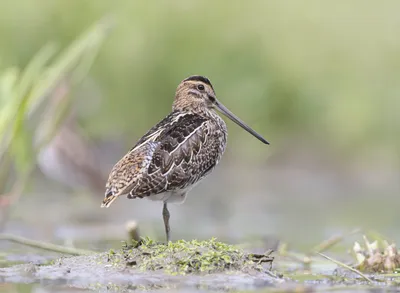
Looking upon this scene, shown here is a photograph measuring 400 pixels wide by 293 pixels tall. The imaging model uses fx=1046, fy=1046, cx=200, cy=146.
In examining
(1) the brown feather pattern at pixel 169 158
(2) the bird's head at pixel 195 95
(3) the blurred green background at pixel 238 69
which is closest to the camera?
(1) the brown feather pattern at pixel 169 158

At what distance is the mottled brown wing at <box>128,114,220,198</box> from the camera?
5969mm

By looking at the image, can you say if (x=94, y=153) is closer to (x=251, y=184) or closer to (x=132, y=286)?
(x=251, y=184)

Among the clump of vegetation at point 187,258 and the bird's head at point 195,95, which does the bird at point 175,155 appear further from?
the clump of vegetation at point 187,258

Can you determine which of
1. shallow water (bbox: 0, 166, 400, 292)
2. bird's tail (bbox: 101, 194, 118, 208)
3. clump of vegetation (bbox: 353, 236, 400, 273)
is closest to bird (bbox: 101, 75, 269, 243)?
bird's tail (bbox: 101, 194, 118, 208)

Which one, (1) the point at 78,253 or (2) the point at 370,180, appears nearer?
(1) the point at 78,253

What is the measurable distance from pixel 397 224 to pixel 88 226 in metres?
2.70

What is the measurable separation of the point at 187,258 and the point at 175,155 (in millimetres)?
841

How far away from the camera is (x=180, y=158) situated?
6184 mm

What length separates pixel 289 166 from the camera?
41.9ft

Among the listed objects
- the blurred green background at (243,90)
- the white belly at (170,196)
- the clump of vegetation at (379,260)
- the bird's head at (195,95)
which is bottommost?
the clump of vegetation at (379,260)

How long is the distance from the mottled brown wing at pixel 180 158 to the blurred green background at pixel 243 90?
4.57 meters

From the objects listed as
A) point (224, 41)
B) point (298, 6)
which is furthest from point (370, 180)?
point (298, 6)

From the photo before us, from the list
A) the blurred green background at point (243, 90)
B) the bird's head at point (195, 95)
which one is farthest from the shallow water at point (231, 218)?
the bird's head at point (195, 95)

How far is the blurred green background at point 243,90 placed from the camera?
40.2 ft
